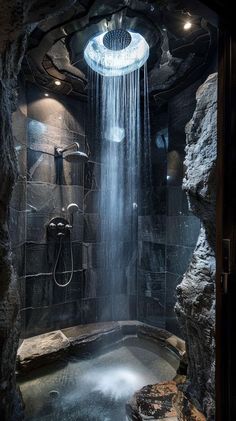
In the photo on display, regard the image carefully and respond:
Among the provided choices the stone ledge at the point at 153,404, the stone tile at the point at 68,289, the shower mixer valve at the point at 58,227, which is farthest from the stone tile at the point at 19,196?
the stone ledge at the point at 153,404

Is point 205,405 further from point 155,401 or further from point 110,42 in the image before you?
point 110,42

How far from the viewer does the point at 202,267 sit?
6.56ft

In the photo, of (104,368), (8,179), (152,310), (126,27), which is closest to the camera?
(8,179)

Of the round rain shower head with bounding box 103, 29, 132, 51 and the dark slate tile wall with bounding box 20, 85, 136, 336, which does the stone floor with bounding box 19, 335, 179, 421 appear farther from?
the round rain shower head with bounding box 103, 29, 132, 51

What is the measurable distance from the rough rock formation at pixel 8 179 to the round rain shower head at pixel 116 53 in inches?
75.4

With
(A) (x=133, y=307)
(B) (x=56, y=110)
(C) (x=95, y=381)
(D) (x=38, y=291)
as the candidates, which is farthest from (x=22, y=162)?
(A) (x=133, y=307)

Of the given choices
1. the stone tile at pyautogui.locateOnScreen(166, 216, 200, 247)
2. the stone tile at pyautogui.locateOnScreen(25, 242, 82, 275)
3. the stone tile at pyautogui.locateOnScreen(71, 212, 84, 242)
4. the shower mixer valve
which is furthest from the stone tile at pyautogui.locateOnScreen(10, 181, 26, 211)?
the stone tile at pyautogui.locateOnScreen(166, 216, 200, 247)

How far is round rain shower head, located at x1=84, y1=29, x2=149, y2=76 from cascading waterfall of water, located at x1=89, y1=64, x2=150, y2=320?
0.60m

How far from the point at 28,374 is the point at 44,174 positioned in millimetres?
2756

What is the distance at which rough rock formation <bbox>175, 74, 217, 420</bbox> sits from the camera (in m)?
1.86

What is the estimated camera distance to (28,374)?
2834 millimetres

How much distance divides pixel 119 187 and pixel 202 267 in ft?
8.87

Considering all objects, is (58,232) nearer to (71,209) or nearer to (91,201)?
(71,209)

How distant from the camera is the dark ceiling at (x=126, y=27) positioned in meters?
2.37
